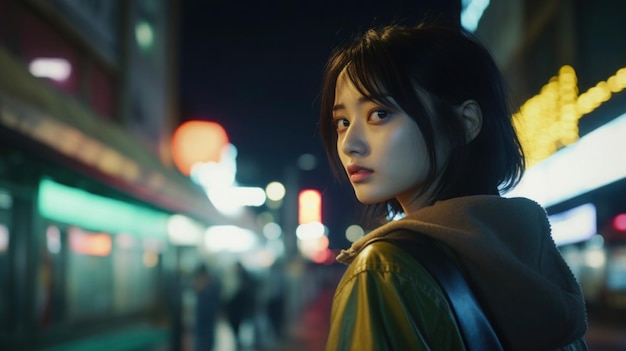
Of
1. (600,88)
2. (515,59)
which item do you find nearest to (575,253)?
(515,59)

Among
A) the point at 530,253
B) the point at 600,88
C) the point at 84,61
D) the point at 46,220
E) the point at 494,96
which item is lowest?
the point at 530,253

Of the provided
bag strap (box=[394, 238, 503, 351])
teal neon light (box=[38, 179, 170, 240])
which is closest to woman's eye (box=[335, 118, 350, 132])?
bag strap (box=[394, 238, 503, 351])

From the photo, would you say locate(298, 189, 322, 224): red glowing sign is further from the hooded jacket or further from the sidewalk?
the hooded jacket

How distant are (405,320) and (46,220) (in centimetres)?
1222

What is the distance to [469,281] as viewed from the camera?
138 centimetres

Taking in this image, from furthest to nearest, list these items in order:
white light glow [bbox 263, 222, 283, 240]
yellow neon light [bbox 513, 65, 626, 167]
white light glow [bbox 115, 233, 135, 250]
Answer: white light glow [bbox 263, 222, 283, 240] < white light glow [bbox 115, 233, 135, 250] < yellow neon light [bbox 513, 65, 626, 167]

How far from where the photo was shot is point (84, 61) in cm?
1551

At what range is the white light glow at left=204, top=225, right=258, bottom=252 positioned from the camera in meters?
29.0

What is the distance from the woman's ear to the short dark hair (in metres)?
0.02

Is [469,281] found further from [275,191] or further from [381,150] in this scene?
[275,191]

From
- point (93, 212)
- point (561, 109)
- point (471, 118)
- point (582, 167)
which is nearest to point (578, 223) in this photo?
point (561, 109)

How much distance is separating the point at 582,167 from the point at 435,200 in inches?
422

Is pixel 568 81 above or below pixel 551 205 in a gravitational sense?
above

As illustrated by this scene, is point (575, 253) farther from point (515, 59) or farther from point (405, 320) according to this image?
point (405, 320)
